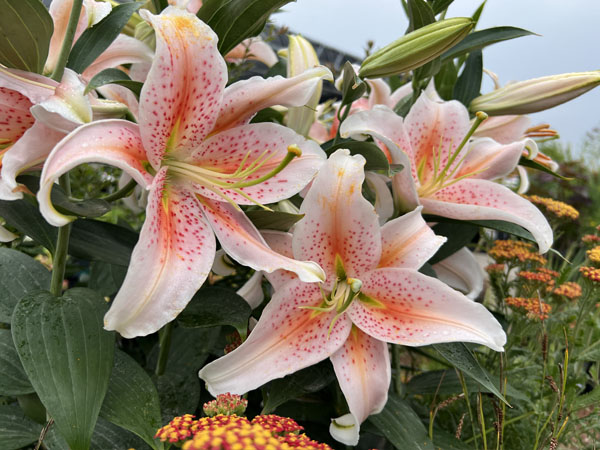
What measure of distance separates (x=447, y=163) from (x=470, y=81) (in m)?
0.20

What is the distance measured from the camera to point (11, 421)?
0.54 m

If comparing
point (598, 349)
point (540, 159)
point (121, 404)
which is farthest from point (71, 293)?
point (598, 349)

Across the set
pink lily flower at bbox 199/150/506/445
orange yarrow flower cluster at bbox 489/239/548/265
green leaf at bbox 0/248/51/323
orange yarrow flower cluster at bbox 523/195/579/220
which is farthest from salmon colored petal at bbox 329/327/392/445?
orange yarrow flower cluster at bbox 523/195/579/220

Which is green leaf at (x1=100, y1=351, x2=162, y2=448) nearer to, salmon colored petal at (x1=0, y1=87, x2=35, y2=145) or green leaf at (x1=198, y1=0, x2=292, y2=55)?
salmon colored petal at (x1=0, y1=87, x2=35, y2=145)

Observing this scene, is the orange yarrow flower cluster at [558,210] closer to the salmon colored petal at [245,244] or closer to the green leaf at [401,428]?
the green leaf at [401,428]

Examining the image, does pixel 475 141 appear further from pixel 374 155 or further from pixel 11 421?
pixel 11 421

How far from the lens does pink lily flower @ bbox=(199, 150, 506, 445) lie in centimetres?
48

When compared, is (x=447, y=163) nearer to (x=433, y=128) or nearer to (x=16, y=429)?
(x=433, y=128)

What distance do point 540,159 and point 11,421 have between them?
0.72m

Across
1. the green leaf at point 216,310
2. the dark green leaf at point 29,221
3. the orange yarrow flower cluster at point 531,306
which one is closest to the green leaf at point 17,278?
the dark green leaf at point 29,221

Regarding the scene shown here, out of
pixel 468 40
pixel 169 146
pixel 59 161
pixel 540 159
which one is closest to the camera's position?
pixel 59 161

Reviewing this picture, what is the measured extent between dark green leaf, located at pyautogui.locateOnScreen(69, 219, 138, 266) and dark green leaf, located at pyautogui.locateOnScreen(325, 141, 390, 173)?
9.7 inches

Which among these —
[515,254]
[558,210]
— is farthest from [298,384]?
[558,210]

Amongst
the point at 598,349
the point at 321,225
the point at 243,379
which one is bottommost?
the point at 598,349
